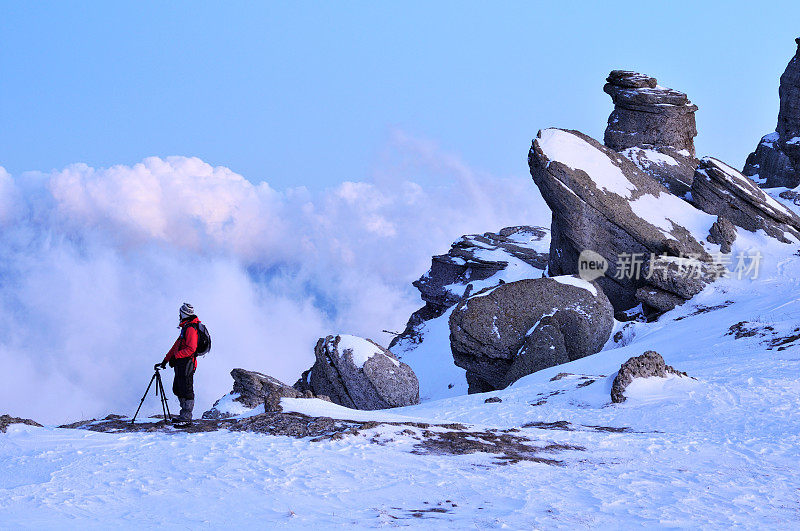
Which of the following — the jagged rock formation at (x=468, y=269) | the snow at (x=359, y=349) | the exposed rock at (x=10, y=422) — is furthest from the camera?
the jagged rock formation at (x=468, y=269)

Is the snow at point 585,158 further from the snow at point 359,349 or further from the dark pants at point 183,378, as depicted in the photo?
the dark pants at point 183,378

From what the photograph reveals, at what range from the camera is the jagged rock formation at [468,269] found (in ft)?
177

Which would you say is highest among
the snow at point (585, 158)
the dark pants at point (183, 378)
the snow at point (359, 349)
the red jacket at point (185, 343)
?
the snow at point (585, 158)

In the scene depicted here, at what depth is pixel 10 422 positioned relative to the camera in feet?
44.0

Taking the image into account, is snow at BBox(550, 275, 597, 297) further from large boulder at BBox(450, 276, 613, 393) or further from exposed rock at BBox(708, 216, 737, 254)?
exposed rock at BBox(708, 216, 737, 254)

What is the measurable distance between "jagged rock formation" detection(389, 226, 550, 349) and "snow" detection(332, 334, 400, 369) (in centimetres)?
2357

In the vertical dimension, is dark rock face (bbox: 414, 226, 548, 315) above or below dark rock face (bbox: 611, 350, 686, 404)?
above

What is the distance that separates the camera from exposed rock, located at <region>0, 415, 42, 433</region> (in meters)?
13.0

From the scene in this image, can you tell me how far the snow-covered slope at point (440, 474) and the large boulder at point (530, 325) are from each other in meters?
11.7

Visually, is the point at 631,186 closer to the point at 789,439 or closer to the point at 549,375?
the point at 549,375

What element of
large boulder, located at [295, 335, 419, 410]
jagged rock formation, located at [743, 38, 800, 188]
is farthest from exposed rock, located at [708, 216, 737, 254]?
jagged rock formation, located at [743, 38, 800, 188]

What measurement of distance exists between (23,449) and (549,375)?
16509mm

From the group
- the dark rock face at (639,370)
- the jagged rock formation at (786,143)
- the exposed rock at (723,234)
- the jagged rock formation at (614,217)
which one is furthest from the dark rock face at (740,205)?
the jagged rock formation at (786,143)

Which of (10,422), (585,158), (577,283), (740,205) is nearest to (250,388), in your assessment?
(10,422)
